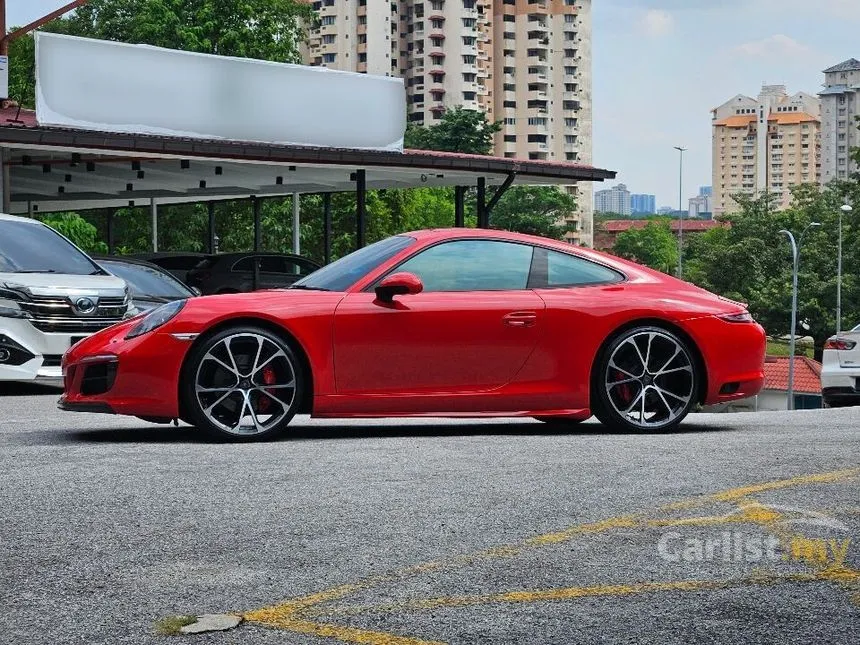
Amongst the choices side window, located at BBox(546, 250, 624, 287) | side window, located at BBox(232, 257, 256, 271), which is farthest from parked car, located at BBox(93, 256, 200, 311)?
side window, located at BBox(546, 250, 624, 287)

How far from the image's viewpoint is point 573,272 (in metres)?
9.12

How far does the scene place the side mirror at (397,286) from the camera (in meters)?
8.48

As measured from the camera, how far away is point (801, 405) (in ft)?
195

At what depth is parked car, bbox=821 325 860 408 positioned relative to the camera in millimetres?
14625

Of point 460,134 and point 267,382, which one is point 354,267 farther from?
point 460,134

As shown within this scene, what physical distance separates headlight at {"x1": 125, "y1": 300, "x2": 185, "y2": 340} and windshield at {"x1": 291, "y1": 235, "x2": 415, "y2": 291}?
2.77 feet

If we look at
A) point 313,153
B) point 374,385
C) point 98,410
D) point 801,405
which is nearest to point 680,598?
point 374,385

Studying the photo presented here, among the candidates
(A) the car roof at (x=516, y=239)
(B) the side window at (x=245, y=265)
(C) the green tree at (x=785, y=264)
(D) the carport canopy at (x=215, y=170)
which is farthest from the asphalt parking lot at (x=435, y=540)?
(C) the green tree at (x=785, y=264)

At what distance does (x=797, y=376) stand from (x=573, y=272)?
50454 mm

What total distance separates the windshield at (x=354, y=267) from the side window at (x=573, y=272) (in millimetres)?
884

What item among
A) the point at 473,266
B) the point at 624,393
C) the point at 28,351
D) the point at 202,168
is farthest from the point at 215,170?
the point at 624,393

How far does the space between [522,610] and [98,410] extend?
4.62 metres

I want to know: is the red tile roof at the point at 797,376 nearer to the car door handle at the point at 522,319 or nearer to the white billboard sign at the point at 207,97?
the white billboard sign at the point at 207,97

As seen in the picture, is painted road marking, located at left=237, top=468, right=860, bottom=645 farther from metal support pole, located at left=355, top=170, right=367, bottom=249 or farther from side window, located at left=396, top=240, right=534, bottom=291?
metal support pole, located at left=355, top=170, right=367, bottom=249
